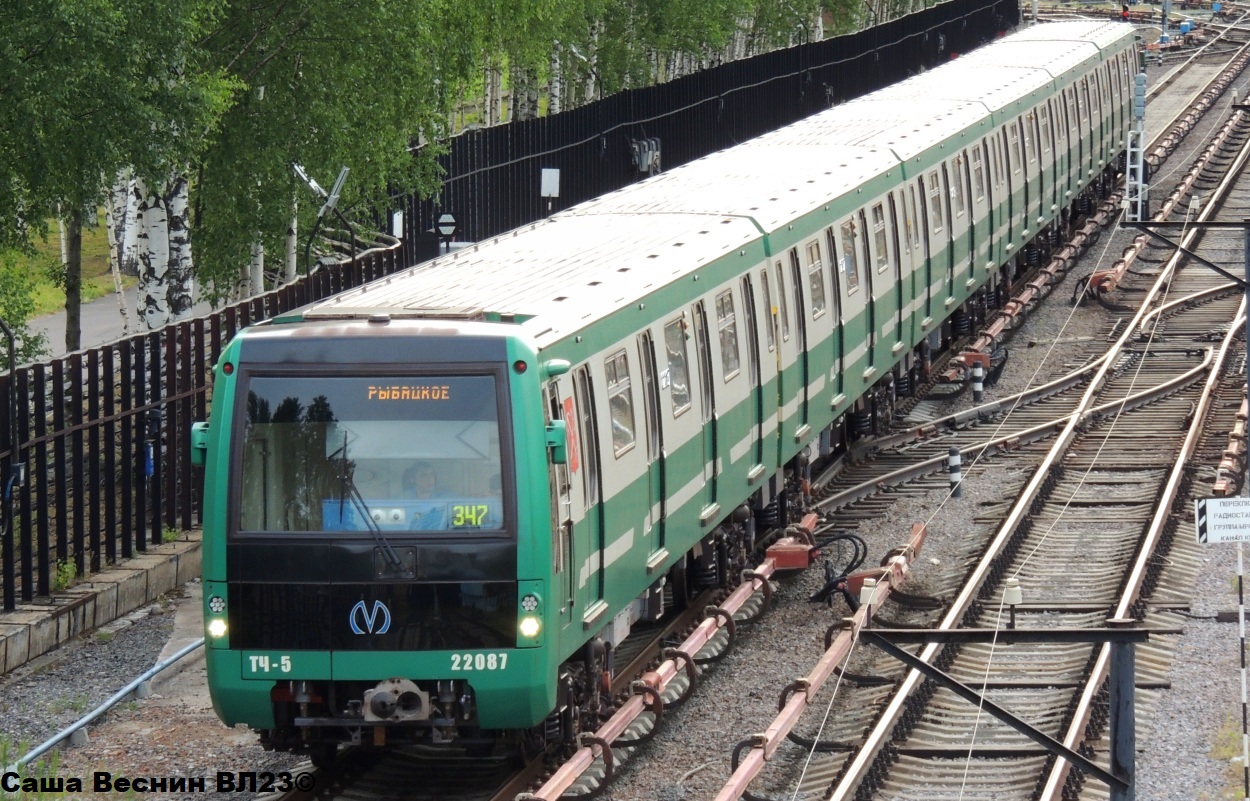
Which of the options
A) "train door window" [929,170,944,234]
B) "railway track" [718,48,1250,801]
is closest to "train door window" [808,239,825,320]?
"railway track" [718,48,1250,801]

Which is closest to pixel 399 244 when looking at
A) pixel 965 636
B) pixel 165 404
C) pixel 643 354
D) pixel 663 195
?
pixel 663 195

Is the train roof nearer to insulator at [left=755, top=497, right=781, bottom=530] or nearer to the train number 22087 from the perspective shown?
the train number 22087

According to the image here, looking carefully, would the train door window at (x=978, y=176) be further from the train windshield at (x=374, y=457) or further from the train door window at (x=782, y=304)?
the train windshield at (x=374, y=457)

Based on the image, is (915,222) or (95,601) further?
(915,222)

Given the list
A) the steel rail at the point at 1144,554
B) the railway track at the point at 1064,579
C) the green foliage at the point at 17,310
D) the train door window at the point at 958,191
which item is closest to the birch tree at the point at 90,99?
the green foliage at the point at 17,310

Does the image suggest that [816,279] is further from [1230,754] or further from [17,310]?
[17,310]

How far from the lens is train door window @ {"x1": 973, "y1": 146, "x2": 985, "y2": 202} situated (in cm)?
Result: 2442

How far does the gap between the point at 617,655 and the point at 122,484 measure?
3.97 m

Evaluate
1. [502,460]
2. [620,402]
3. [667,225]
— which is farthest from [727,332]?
[502,460]

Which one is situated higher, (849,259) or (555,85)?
(555,85)

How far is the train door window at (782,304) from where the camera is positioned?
15719 millimetres

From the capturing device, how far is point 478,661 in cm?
1011

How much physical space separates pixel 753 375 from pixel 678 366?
1.88 meters

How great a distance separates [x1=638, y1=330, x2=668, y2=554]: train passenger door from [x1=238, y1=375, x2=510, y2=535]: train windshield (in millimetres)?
2437
